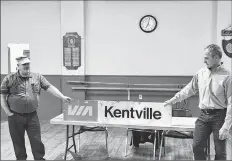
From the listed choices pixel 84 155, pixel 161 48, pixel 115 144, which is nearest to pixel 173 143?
pixel 115 144

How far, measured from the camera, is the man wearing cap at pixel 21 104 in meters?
3.35

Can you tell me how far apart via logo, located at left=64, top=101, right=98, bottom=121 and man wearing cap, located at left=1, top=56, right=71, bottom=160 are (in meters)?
0.38

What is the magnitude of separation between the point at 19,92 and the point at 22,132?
0.46m

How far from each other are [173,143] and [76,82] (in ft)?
7.85

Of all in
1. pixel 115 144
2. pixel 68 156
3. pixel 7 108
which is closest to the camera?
pixel 7 108

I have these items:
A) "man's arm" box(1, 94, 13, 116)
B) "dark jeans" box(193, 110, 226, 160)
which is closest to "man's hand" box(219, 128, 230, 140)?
"dark jeans" box(193, 110, 226, 160)

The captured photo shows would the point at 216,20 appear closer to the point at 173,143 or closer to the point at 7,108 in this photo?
the point at 173,143

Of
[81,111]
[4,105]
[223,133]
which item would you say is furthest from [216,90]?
[4,105]

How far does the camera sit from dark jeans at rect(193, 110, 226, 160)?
2.89 meters

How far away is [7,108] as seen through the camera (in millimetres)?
3342

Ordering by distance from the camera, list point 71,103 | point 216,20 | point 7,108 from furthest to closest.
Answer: point 216,20, point 71,103, point 7,108

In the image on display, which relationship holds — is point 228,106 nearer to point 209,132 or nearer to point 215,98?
point 215,98

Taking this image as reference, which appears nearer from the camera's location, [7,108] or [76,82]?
[7,108]

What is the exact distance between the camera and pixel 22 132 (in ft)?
11.3
